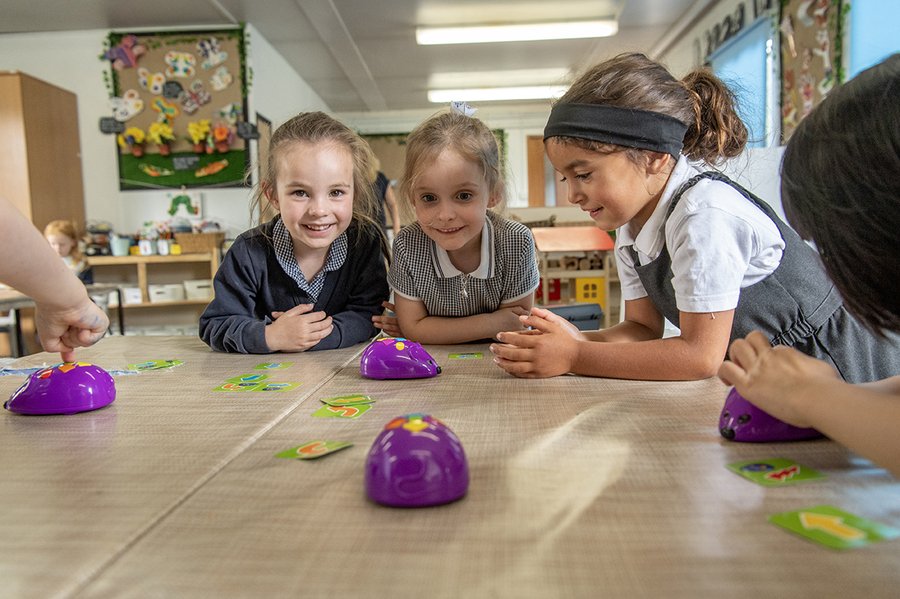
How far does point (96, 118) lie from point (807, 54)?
4877 mm

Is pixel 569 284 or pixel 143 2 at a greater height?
pixel 143 2

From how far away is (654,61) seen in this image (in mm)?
1119

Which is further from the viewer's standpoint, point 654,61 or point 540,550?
point 654,61

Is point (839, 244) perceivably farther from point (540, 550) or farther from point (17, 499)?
point (17, 499)

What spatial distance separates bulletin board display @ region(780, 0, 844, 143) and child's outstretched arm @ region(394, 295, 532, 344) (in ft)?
8.39

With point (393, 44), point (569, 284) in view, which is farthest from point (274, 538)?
point (393, 44)

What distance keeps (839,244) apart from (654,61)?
0.60 metres

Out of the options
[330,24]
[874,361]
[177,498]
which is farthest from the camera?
[330,24]

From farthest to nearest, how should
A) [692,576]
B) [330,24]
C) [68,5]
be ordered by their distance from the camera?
1. [330,24]
2. [68,5]
3. [692,576]

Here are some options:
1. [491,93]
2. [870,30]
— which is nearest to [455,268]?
[870,30]

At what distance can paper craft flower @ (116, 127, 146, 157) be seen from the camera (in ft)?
17.0

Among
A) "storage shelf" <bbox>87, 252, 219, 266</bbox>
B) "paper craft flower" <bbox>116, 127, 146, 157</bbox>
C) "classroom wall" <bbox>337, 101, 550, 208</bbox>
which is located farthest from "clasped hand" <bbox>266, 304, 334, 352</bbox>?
"classroom wall" <bbox>337, 101, 550, 208</bbox>

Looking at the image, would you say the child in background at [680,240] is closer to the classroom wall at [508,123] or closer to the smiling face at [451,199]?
the smiling face at [451,199]

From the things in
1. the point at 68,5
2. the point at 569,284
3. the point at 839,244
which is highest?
the point at 68,5
